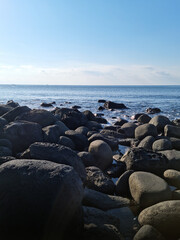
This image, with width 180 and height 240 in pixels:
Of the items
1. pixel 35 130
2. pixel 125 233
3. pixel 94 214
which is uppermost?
pixel 35 130

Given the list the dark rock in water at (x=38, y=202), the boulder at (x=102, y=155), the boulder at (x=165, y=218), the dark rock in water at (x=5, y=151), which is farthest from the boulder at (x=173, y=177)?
the dark rock in water at (x=5, y=151)

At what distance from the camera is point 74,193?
10.9ft

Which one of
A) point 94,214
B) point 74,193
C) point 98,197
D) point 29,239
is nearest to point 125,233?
point 94,214

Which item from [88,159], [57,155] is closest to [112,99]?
[88,159]

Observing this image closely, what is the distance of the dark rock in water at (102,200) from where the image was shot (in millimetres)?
4805

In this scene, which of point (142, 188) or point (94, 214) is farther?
point (142, 188)

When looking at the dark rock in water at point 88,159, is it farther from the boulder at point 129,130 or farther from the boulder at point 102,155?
the boulder at point 129,130

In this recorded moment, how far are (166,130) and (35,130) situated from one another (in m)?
5.97

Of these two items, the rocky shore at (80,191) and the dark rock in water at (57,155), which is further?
the dark rock in water at (57,155)

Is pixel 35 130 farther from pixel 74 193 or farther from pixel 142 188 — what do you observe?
pixel 74 193

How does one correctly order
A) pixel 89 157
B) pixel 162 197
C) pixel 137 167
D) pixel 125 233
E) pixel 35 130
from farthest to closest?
pixel 35 130, pixel 89 157, pixel 137 167, pixel 162 197, pixel 125 233

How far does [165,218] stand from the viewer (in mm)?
4023

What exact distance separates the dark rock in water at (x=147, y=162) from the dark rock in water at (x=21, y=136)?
3066mm

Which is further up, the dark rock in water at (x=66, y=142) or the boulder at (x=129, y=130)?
the dark rock in water at (x=66, y=142)
